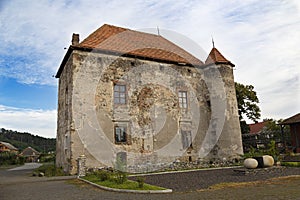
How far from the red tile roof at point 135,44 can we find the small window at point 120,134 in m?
5.67

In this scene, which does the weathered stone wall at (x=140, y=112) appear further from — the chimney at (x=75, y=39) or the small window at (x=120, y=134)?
the chimney at (x=75, y=39)

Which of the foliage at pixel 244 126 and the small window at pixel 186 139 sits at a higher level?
the foliage at pixel 244 126

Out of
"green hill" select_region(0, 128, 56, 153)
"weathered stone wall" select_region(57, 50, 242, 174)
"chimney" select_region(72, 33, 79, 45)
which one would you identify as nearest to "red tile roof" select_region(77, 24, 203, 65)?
"chimney" select_region(72, 33, 79, 45)

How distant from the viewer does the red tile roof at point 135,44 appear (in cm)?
1937

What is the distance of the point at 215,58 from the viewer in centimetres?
2272

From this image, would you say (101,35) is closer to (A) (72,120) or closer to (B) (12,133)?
(A) (72,120)

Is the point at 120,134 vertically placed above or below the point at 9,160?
above

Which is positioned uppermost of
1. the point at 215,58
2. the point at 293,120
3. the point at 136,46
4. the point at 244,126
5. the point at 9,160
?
the point at 136,46

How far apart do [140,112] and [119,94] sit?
82.7 inches

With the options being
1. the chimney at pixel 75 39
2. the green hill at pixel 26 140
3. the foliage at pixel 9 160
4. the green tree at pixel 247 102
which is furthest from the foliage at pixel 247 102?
the green hill at pixel 26 140

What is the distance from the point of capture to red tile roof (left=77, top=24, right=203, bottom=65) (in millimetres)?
19370

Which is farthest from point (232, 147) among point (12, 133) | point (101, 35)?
point (12, 133)

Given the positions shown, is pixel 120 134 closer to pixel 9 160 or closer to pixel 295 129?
pixel 295 129

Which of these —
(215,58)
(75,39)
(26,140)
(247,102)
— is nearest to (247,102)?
(247,102)
